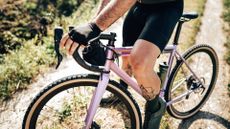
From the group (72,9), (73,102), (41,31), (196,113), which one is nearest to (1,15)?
(41,31)

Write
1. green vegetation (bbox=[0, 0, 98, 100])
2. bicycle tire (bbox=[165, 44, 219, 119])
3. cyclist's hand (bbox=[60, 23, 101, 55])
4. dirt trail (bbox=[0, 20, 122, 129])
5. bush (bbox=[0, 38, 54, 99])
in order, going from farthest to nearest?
green vegetation (bbox=[0, 0, 98, 100])
bush (bbox=[0, 38, 54, 99])
dirt trail (bbox=[0, 20, 122, 129])
bicycle tire (bbox=[165, 44, 219, 119])
cyclist's hand (bbox=[60, 23, 101, 55])

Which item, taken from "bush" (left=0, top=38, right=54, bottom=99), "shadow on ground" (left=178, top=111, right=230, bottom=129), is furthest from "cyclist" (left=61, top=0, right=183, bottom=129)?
"bush" (left=0, top=38, right=54, bottom=99)

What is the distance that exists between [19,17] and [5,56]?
2.35 meters

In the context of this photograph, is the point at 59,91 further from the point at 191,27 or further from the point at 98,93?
the point at 191,27

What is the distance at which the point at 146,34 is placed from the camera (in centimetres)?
316

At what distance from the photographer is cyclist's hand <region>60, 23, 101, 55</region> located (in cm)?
277

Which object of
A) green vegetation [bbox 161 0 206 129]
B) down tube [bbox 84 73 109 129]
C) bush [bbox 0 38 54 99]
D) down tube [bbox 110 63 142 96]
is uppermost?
green vegetation [bbox 161 0 206 129]

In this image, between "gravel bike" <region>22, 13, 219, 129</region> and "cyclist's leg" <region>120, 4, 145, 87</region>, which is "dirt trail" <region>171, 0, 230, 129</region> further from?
"cyclist's leg" <region>120, 4, 145, 87</region>

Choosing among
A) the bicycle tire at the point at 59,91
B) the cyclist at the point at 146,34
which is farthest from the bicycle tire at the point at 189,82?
the bicycle tire at the point at 59,91

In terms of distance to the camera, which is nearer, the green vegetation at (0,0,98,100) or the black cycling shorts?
the black cycling shorts

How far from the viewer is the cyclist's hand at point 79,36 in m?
2.77

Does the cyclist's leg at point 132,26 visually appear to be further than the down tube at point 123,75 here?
Yes

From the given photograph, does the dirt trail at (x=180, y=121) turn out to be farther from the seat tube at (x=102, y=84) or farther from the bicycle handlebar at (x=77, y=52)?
the bicycle handlebar at (x=77, y=52)

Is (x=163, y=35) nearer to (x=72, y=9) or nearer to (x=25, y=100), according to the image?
(x=25, y=100)
